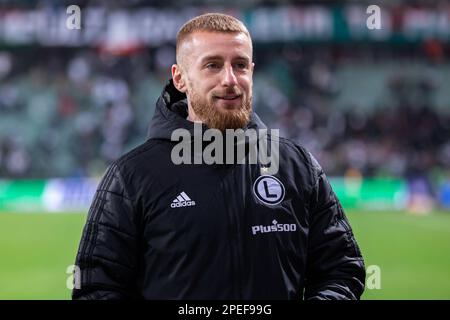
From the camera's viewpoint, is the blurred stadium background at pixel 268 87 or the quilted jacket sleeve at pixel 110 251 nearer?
the quilted jacket sleeve at pixel 110 251

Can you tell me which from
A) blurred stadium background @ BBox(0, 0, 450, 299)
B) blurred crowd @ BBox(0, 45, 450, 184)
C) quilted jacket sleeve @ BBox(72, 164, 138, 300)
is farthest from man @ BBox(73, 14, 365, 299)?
blurred crowd @ BBox(0, 45, 450, 184)

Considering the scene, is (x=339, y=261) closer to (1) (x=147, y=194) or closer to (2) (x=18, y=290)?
(1) (x=147, y=194)

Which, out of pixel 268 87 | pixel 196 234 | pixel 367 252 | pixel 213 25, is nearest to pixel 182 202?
pixel 196 234

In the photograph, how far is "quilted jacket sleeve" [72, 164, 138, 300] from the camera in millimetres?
2627

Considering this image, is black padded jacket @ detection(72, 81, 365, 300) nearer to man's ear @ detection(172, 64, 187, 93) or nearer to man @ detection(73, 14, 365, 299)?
man @ detection(73, 14, 365, 299)

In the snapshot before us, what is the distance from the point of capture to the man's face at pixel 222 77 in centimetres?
275

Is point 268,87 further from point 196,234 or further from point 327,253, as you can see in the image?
point 196,234

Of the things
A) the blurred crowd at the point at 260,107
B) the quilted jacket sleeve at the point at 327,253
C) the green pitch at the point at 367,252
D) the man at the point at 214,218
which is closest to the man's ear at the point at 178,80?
the man at the point at 214,218

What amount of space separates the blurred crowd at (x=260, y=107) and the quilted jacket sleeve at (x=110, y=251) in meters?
20.4

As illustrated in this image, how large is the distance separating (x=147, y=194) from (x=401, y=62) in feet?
81.3

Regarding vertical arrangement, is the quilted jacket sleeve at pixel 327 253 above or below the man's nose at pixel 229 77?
below

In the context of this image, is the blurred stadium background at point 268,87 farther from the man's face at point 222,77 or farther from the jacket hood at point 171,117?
the man's face at point 222,77

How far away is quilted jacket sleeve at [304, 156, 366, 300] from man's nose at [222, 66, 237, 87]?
17.3 inches

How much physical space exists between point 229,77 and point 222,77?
0.03m
